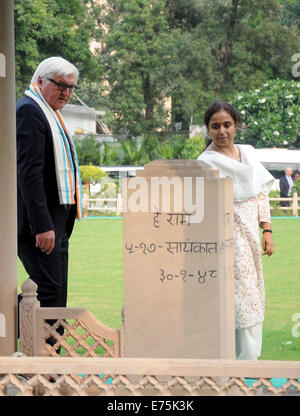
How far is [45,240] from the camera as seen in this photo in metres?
4.33

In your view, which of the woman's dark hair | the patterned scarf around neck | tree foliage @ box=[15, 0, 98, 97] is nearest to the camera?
the woman's dark hair

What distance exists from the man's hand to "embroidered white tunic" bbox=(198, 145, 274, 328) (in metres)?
0.90

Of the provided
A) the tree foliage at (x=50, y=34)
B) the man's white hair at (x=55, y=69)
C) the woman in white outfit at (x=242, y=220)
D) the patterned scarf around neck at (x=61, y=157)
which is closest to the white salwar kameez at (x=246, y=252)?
the woman in white outfit at (x=242, y=220)

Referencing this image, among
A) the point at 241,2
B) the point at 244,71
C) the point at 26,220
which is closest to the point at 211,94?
the point at 244,71

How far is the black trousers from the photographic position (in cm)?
443

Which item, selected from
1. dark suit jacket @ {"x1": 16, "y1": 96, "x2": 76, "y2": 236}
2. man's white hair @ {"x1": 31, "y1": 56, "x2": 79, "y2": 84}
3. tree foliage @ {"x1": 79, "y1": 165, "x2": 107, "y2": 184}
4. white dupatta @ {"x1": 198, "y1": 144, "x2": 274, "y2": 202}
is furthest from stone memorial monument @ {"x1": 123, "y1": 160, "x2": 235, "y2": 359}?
tree foliage @ {"x1": 79, "y1": 165, "x2": 107, "y2": 184}

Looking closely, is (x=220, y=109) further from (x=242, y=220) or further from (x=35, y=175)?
(x=35, y=175)

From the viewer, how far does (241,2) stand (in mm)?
34562

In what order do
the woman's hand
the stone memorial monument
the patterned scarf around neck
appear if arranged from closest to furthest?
the stone memorial monument
the woman's hand
the patterned scarf around neck

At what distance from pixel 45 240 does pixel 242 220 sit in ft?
3.45

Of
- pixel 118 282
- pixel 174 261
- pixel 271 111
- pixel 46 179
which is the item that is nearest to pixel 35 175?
pixel 46 179

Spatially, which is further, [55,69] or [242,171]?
[55,69]

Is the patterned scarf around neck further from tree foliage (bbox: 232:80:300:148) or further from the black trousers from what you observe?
tree foliage (bbox: 232:80:300:148)

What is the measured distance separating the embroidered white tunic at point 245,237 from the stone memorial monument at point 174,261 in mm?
1033
